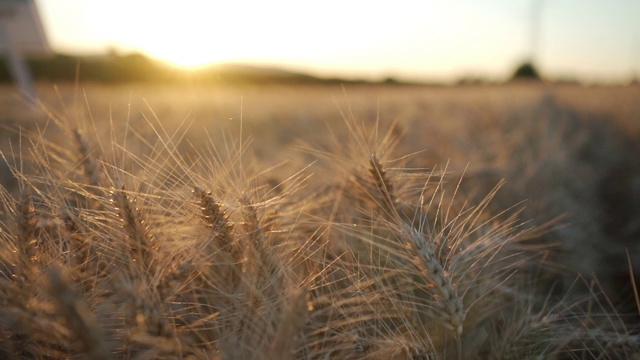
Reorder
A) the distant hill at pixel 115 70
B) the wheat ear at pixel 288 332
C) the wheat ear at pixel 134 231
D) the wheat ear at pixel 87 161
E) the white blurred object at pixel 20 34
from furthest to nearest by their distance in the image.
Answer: the distant hill at pixel 115 70
the white blurred object at pixel 20 34
the wheat ear at pixel 87 161
the wheat ear at pixel 134 231
the wheat ear at pixel 288 332

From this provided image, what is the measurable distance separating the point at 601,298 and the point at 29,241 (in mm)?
2070

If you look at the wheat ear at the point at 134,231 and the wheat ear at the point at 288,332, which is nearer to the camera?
the wheat ear at the point at 288,332

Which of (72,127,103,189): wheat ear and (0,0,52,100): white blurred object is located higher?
(0,0,52,100): white blurred object

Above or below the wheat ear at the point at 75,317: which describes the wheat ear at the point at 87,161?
above

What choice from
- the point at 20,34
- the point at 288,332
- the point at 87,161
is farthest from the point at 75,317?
the point at 20,34

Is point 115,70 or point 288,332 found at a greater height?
point 115,70

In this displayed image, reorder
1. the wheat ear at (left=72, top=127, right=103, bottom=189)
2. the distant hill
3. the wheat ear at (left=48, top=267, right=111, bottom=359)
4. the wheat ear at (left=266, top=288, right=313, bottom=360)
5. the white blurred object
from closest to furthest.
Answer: the wheat ear at (left=48, top=267, right=111, bottom=359) → the wheat ear at (left=266, top=288, right=313, bottom=360) → the wheat ear at (left=72, top=127, right=103, bottom=189) → the white blurred object → the distant hill

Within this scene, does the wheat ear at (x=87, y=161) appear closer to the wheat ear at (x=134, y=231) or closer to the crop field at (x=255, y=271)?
the crop field at (x=255, y=271)

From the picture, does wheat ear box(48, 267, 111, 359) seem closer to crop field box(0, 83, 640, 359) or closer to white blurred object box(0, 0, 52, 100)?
crop field box(0, 83, 640, 359)

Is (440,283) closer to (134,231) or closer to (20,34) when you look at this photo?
(134,231)

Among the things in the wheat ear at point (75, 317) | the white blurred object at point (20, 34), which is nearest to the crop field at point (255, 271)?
the wheat ear at point (75, 317)

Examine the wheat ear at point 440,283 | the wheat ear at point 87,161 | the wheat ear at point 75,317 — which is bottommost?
the wheat ear at point 440,283

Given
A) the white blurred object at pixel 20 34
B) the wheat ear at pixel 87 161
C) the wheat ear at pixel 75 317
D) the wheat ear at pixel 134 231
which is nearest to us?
the wheat ear at pixel 75 317

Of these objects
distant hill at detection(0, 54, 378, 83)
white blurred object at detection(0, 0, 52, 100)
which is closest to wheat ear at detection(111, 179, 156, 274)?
white blurred object at detection(0, 0, 52, 100)
